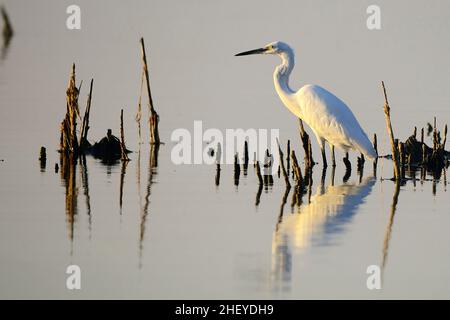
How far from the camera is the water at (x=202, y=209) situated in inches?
396

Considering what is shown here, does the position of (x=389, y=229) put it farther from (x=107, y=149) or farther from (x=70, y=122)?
(x=107, y=149)

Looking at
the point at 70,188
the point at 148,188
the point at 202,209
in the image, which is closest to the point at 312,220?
the point at 202,209

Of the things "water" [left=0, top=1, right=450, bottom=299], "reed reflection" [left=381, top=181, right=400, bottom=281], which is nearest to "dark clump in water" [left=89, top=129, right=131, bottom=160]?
"water" [left=0, top=1, right=450, bottom=299]

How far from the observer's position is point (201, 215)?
12.9 metres

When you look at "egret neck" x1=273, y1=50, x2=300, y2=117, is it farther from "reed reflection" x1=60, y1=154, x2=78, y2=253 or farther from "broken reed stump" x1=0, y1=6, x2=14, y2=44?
"broken reed stump" x1=0, y1=6, x2=14, y2=44

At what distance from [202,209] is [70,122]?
419 centimetres

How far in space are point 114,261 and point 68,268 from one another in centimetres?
47

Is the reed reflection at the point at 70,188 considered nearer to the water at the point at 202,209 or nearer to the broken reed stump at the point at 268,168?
the water at the point at 202,209

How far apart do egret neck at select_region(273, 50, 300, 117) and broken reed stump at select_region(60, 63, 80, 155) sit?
11.2ft

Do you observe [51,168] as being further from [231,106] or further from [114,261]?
[231,106]

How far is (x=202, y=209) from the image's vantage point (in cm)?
1333

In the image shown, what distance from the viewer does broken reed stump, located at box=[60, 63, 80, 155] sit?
16578mm

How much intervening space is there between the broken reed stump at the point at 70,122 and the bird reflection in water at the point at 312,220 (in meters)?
3.66
